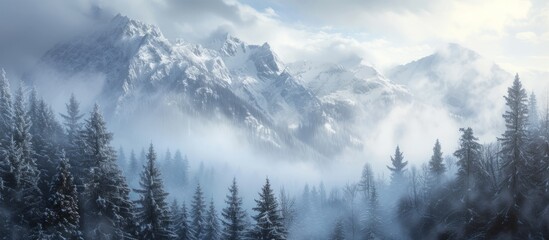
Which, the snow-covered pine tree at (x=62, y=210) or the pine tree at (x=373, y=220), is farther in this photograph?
the pine tree at (x=373, y=220)

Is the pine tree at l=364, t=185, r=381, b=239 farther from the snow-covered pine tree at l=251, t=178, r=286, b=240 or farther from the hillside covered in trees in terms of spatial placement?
the snow-covered pine tree at l=251, t=178, r=286, b=240

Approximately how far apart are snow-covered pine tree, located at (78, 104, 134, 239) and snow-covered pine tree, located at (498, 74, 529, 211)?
36.9 m

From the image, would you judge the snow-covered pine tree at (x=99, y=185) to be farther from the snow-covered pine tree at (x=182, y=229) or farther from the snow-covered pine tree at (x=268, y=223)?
the snow-covered pine tree at (x=182, y=229)

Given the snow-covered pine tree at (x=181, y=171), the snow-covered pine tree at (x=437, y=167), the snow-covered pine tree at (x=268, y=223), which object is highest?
the snow-covered pine tree at (x=181, y=171)

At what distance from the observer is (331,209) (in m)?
128

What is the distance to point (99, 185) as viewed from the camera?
40.0m

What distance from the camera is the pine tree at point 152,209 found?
4312cm

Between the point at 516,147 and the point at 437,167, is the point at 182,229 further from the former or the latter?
the point at 437,167

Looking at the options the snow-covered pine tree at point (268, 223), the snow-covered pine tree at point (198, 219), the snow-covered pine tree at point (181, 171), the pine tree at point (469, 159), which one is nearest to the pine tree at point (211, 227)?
the snow-covered pine tree at point (198, 219)

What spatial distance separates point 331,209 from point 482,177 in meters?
72.2

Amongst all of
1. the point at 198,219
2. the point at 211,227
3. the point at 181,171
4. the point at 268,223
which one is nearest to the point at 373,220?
the point at 211,227

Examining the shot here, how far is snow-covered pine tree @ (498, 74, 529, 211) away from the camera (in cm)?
4700

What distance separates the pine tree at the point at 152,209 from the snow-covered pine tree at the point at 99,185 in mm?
2730

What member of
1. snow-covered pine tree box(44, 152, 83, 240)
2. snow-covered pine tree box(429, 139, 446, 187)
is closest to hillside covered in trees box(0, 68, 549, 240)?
snow-covered pine tree box(44, 152, 83, 240)
